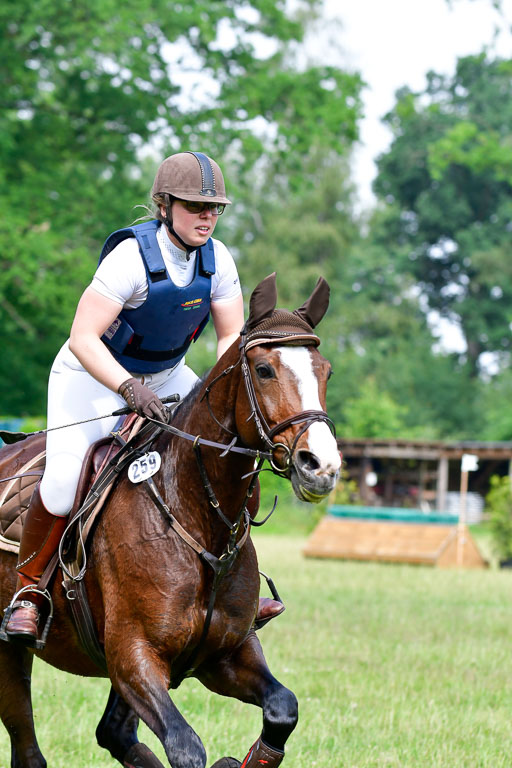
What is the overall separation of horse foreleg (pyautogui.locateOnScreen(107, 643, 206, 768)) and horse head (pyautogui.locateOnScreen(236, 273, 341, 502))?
0.97m

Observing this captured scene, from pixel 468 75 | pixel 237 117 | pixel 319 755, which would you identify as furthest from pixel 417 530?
pixel 468 75

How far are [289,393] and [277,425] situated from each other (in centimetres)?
13

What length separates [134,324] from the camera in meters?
4.70

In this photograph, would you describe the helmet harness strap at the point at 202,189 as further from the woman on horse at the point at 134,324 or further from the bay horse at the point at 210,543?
the bay horse at the point at 210,543

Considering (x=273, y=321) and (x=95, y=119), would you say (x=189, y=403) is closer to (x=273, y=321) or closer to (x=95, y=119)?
(x=273, y=321)

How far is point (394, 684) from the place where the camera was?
8.29 meters

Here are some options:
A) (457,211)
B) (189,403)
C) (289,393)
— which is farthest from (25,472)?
(457,211)

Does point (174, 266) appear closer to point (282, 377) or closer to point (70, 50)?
point (282, 377)

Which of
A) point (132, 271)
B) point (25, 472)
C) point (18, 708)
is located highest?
point (132, 271)

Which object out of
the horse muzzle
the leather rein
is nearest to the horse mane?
the leather rein

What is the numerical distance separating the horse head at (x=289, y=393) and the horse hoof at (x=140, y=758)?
178 cm

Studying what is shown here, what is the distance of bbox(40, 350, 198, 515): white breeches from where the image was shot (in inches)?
186

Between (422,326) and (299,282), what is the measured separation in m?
11.8

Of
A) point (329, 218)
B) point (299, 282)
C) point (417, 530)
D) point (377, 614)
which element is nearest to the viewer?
point (377, 614)
